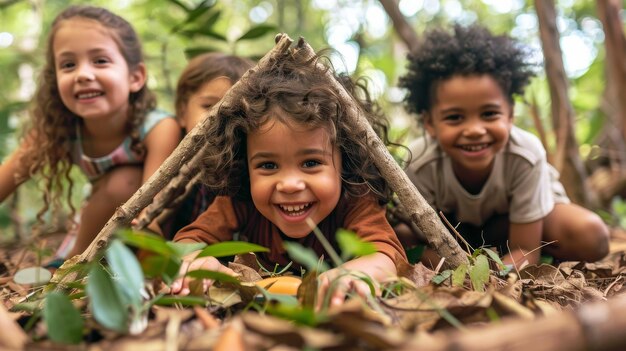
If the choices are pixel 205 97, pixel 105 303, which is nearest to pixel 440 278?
pixel 105 303

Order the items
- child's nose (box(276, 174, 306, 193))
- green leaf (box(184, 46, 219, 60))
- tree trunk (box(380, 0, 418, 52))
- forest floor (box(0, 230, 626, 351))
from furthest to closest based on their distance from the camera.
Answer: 1. tree trunk (box(380, 0, 418, 52))
2. green leaf (box(184, 46, 219, 60))
3. child's nose (box(276, 174, 306, 193))
4. forest floor (box(0, 230, 626, 351))

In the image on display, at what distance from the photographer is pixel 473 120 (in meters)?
2.32

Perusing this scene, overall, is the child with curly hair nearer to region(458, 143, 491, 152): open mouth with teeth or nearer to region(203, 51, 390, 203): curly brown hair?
region(458, 143, 491, 152): open mouth with teeth

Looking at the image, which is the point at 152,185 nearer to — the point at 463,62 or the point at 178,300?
the point at 178,300

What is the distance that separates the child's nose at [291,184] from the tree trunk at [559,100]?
1890mm

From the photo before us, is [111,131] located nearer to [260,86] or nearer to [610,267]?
[260,86]

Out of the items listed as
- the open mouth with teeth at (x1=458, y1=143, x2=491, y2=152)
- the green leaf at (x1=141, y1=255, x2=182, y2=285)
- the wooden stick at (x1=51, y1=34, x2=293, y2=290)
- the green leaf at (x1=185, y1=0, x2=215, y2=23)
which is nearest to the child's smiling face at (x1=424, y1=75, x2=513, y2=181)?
the open mouth with teeth at (x1=458, y1=143, x2=491, y2=152)

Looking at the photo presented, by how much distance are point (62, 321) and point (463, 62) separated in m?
1.88

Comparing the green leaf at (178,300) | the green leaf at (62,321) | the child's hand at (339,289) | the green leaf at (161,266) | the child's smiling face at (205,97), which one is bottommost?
the child's hand at (339,289)

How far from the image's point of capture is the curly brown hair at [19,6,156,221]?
252 centimetres

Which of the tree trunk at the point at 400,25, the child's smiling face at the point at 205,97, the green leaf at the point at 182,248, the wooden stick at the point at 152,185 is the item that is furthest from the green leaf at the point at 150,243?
the tree trunk at the point at 400,25

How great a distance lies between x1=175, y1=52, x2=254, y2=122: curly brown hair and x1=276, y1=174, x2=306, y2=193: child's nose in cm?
87

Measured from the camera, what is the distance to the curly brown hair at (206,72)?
251 cm

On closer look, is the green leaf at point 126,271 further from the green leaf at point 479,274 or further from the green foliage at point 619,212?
the green foliage at point 619,212
